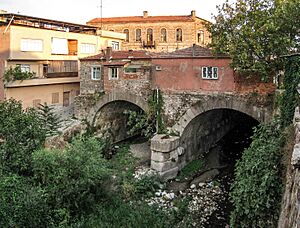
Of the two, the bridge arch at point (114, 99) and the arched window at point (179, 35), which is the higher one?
the arched window at point (179, 35)

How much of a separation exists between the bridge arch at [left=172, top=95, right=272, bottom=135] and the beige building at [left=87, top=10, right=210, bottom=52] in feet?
75.5

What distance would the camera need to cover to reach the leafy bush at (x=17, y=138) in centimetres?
1719

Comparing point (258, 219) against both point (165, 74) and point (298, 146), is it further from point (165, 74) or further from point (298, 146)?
point (165, 74)

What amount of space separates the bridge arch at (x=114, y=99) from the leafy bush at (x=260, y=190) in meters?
11.6

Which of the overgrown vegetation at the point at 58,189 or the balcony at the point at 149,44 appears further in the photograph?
the balcony at the point at 149,44

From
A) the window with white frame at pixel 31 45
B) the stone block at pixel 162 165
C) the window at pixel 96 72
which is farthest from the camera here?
the window with white frame at pixel 31 45

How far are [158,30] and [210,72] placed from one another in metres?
25.0

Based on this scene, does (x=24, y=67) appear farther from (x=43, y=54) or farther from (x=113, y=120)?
(x=113, y=120)

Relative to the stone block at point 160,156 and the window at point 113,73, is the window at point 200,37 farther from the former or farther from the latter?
the stone block at point 160,156

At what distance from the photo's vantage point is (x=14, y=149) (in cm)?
1753

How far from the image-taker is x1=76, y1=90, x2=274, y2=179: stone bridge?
69.3 ft

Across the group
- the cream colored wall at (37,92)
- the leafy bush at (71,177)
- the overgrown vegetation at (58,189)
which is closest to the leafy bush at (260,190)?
the overgrown vegetation at (58,189)

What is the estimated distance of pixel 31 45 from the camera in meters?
27.8

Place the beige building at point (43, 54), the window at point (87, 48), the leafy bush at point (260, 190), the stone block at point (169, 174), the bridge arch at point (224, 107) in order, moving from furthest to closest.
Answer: the window at point (87, 48)
the beige building at point (43, 54)
the stone block at point (169, 174)
the bridge arch at point (224, 107)
the leafy bush at point (260, 190)
